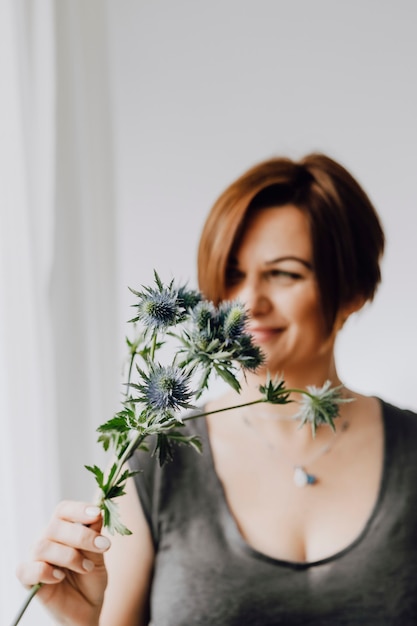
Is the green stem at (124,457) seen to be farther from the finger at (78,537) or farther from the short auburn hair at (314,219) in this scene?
the short auburn hair at (314,219)

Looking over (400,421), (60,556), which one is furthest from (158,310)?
(400,421)

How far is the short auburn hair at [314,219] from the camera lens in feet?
3.88

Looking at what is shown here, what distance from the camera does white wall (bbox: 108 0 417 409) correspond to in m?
1.44

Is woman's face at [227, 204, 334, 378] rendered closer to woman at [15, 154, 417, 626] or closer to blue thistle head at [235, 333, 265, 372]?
woman at [15, 154, 417, 626]

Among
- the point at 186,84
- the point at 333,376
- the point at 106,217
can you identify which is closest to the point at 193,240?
the point at 106,217

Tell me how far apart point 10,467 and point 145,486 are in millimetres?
215

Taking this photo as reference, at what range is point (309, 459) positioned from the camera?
1232mm

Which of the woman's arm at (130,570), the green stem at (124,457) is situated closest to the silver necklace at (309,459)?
the woman's arm at (130,570)

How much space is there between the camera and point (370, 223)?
1.26m

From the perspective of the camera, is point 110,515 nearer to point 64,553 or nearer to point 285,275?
point 64,553

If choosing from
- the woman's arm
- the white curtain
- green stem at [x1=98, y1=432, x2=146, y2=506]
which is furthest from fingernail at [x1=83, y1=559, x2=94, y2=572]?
the white curtain

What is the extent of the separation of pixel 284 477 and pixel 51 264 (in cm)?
55

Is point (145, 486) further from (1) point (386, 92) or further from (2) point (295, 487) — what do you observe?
(1) point (386, 92)

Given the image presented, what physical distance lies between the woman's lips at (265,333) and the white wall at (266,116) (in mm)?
323
